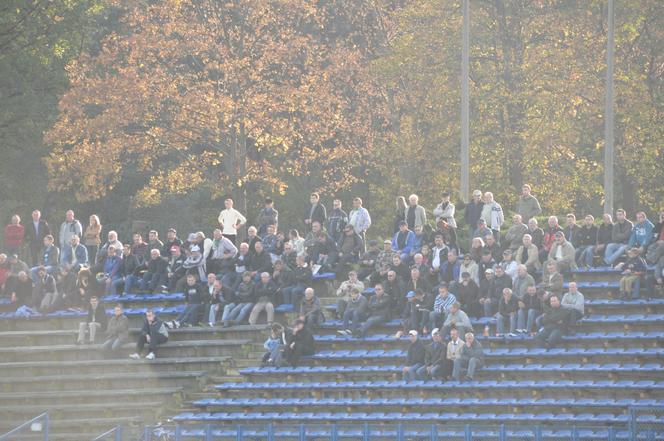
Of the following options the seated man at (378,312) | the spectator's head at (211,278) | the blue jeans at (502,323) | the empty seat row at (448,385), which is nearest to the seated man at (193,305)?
the spectator's head at (211,278)

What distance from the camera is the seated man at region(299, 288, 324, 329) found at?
32469 millimetres

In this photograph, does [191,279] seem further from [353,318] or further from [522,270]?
[522,270]

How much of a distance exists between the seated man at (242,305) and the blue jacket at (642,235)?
8.06 meters

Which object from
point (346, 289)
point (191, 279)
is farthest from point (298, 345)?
point (191, 279)

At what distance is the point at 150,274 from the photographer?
36094mm

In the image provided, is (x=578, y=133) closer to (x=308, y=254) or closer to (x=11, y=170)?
(x=308, y=254)

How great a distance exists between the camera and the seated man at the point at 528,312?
30081 millimetres

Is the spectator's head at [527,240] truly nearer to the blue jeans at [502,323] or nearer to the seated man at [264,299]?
the blue jeans at [502,323]

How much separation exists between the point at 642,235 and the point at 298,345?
7.14m

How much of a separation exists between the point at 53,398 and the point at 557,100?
63.8ft

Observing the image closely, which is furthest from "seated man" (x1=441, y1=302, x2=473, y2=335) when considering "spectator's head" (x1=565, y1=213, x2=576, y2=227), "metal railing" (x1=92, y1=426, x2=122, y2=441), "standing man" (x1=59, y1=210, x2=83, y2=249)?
"standing man" (x1=59, y1=210, x2=83, y2=249)

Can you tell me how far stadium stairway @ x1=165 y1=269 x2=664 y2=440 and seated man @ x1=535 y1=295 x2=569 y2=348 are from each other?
20 centimetres

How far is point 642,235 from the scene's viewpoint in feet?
101

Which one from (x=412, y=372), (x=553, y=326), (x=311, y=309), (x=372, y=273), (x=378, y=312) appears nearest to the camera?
(x=553, y=326)
